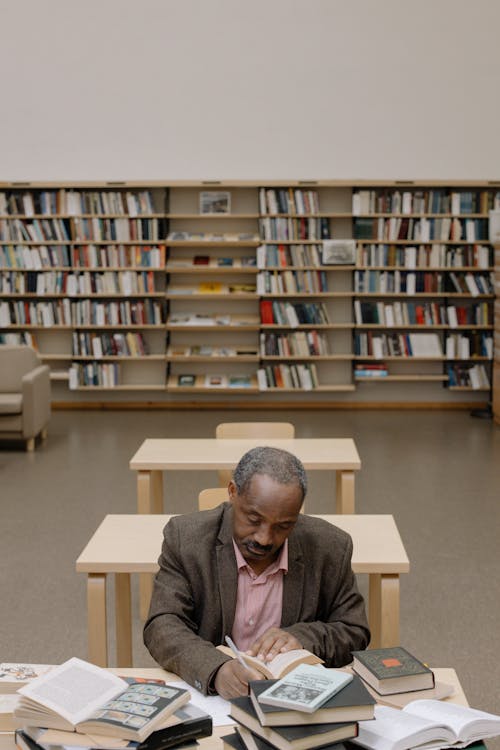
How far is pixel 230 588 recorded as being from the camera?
2281 millimetres

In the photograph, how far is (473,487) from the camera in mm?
6613

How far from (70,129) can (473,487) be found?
6.01 meters

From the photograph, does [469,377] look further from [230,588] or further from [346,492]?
[230,588]

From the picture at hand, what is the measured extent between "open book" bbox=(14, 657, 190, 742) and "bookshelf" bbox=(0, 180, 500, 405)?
26.8 ft

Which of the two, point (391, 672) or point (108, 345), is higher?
point (108, 345)

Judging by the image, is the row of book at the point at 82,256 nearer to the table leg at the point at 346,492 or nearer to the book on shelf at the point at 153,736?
the table leg at the point at 346,492

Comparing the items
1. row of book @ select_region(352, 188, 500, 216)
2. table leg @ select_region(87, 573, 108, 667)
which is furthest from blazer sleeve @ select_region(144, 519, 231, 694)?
row of book @ select_region(352, 188, 500, 216)

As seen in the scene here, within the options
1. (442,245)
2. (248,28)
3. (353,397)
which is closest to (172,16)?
(248,28)

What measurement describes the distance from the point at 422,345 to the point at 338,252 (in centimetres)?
136

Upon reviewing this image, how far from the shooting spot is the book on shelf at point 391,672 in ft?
6.03

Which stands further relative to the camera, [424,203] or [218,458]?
[424,203]

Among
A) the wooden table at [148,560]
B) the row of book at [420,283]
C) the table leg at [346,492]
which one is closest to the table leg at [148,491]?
the table leg at [346,492]

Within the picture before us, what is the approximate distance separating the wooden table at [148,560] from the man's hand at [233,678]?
839mm

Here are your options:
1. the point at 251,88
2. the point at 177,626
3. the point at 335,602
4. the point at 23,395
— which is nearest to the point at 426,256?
the point at 251,88
